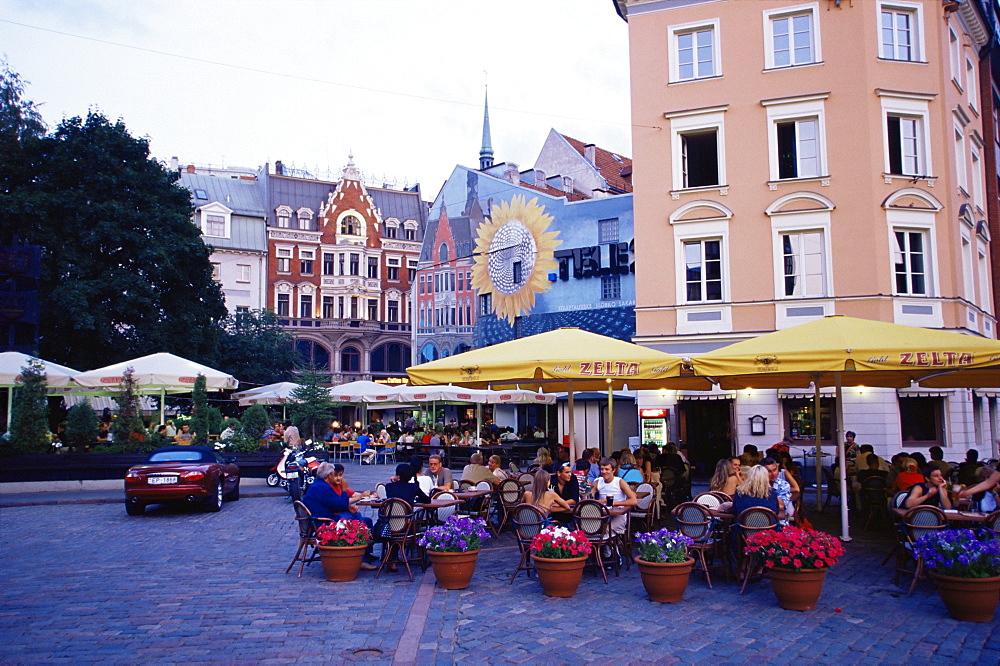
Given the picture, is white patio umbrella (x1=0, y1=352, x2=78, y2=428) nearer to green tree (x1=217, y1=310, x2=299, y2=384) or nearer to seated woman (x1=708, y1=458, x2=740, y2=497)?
seated woman (x1=708, y1=458, x2=740, y2=497)

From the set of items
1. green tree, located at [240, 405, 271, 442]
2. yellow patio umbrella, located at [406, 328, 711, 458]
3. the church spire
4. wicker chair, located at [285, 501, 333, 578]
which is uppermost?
the church spire

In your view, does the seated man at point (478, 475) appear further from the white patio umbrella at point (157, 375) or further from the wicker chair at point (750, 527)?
the white patio umbrella at point (157, 375)

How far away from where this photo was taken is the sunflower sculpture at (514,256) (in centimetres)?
3869

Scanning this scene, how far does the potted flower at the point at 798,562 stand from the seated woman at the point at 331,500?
16.6ft

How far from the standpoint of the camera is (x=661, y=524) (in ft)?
46.3

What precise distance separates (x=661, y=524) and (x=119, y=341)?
27.6m

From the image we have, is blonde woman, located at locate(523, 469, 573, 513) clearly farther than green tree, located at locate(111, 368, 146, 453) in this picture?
No

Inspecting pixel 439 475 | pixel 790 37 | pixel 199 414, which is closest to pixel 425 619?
pixel 439 475

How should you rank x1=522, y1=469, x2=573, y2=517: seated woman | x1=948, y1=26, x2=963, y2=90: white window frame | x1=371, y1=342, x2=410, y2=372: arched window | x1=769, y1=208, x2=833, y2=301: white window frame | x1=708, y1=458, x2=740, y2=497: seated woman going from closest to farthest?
x1=522, y1=469, x2=573, y2=517: seated woman, x1=708, y1=458, x2=740, y2=497: seated woman, x1=769, y1=208, x2=833, y2=301: white window frame, x1=948, y1=26, x2=963, y2=90: white window frame, x1=371, y1=342, x2=410, y2=372: arched window

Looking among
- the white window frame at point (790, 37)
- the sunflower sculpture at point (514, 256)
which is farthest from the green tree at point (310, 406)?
the white window frame at point (790, 37)

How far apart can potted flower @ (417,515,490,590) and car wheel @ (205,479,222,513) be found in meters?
9.19

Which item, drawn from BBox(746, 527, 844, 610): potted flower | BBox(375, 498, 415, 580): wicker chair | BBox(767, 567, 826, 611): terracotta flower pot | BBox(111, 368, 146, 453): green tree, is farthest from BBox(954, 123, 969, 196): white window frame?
BBox(111, 368, 146, 453): green tree

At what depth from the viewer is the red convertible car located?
16281 millimetres

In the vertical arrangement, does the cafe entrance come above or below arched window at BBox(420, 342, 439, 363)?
below
